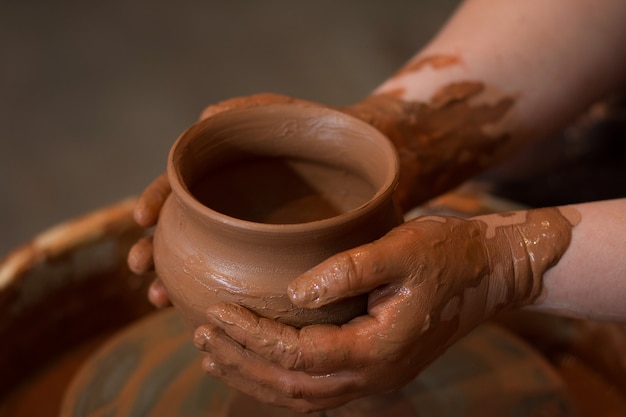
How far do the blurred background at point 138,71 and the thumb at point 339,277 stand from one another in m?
1.99

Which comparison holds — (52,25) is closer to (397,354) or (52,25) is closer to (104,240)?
(104,240)

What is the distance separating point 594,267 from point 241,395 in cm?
60

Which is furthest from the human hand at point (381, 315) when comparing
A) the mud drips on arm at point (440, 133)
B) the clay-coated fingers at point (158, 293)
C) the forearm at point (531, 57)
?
the forearm at point (531, 57)

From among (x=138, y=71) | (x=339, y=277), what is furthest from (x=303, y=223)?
(x=138, y=71)

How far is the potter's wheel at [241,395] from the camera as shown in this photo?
1125 millimetres

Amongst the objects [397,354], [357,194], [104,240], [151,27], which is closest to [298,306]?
[397,354]

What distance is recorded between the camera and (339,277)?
2.50 ft

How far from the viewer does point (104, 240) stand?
1459 millimetres

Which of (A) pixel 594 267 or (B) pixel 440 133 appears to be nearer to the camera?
(A) pixel 594 267

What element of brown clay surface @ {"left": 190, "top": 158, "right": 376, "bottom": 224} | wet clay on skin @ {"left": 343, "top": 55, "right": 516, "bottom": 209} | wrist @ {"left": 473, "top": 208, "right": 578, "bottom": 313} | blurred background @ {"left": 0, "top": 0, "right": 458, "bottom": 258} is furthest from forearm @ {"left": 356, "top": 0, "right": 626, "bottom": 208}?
blurred background @ {"left": 0, "top": 0, "right": 458, "bottom": 258}

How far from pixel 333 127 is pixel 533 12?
21.6 inches

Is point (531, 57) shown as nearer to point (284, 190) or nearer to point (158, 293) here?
point (284, 190)

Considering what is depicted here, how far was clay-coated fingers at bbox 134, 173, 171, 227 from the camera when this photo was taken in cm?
100

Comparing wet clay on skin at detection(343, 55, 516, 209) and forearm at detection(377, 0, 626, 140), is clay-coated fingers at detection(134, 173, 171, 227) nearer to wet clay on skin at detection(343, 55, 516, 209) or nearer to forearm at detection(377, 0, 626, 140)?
wet clay on skin at detection(343, 55, 516, 209)
